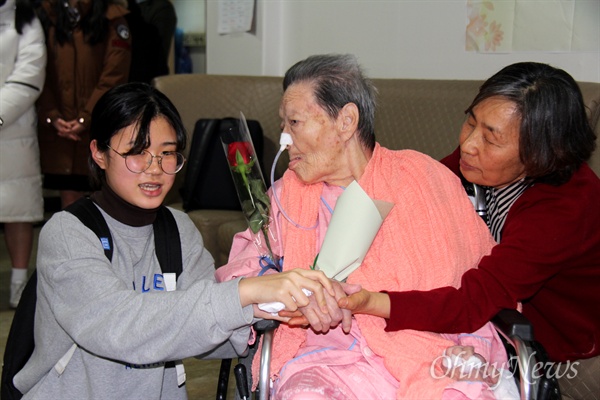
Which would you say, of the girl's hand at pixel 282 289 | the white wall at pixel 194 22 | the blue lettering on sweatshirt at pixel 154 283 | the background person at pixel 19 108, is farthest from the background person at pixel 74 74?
the girl's hand at pixel 282 289

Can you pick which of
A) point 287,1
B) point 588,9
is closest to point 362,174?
point 588,9

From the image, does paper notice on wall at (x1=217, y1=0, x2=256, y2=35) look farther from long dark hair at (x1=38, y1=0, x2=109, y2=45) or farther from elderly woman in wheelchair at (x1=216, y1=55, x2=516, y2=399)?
elderly woman in wheelchair at (x1=216, y1=55, x2=516, y2=399)

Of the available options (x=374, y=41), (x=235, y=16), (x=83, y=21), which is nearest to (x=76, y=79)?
(x=83, y=21)

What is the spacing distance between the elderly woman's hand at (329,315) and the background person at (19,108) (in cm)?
233

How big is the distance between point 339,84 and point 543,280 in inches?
28.1

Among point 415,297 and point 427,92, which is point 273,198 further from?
point 427,92

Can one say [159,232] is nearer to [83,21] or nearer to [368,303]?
[368,303]

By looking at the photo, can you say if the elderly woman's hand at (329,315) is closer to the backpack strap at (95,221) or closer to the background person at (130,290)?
the background person at (130,290)

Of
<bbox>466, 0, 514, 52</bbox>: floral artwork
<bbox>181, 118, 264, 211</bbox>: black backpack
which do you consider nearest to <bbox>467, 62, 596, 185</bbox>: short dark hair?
<bbox>466, 0, 514, 52</bbox>: floral artwork

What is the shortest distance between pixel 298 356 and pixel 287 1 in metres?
3.01

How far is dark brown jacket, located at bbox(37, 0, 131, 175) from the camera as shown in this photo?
3.83m

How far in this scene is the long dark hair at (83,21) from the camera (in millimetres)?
3783

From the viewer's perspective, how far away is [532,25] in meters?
3.08

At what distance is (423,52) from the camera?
3.58 m
